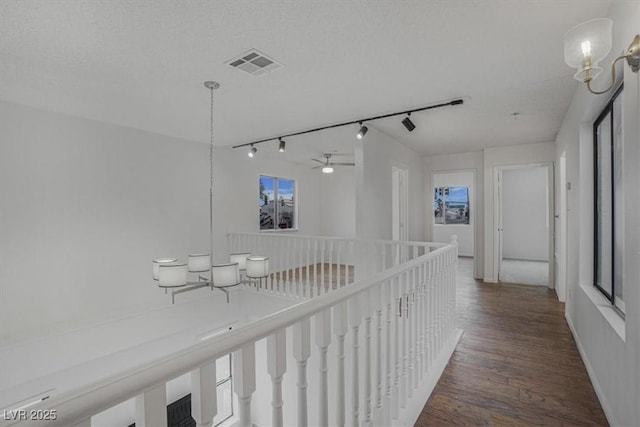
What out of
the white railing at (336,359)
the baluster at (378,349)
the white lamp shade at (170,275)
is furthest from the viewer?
the white lamp shade at (170,275)

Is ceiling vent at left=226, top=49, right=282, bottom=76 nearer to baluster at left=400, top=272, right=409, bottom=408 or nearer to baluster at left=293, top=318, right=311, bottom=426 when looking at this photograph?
baluster at left=400, top=272, right=409, bottom=408

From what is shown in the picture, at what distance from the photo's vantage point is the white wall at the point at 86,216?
3.41m

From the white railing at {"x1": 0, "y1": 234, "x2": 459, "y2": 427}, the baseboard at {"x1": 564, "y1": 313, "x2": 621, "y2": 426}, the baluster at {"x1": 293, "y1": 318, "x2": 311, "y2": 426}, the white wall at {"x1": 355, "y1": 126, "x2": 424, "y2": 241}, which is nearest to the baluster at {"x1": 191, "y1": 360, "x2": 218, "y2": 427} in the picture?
the white railing at {"x1": 0, "y1": 234, "x2": 459, "y2": 427}

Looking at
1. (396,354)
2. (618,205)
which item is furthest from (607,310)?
(396,354)

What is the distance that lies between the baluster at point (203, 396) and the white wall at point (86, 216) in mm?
4018

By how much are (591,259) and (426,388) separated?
1964mm

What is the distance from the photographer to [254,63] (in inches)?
99.4

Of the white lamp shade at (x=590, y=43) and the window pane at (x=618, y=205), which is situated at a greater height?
the white lamp shade at (x=590, y=43)

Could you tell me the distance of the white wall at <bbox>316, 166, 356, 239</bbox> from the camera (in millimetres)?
7660

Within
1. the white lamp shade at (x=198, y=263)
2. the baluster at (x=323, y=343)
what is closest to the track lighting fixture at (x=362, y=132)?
the white lamp shade at (x=198, y=263)

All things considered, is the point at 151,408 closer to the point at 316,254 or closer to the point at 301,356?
the point at 301,356

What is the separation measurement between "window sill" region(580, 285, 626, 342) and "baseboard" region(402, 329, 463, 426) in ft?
3.93

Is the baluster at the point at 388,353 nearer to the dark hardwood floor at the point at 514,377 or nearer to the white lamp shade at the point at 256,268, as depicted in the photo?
the dark hardwood floor at the point at 514,377

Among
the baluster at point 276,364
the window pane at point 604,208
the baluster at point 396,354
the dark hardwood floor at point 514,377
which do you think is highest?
the window pane at point 604,208
